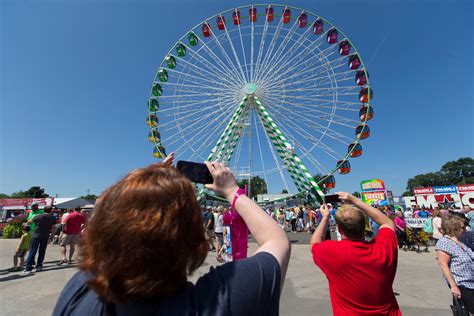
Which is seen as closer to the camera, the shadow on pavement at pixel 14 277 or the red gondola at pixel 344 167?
the shadow on pavement at pixel 14 277

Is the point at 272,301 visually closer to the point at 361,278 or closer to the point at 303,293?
the point at 361,278

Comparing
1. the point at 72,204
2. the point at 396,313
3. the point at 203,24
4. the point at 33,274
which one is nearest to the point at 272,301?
the point at 396,313

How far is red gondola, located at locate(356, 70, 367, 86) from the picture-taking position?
48.2ft

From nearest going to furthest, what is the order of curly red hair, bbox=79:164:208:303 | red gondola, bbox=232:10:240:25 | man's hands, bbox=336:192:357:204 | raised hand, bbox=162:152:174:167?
curly red hair, bbox=79:164:208:303 < raised hand, bbox=162:152:174:167 < man's hands, bbox=336:192:357:204 < red gondola, bbox=232:10:240:25

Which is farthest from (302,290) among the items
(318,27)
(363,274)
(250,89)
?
(318,27)

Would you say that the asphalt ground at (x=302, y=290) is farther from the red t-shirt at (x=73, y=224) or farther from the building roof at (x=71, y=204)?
the building roof at (x=71, y=204)

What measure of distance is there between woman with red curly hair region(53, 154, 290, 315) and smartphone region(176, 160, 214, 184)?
32 cm

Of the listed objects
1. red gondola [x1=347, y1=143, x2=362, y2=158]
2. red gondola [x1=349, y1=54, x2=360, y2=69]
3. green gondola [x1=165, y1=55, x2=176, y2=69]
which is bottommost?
red gondola [x1=347, y1=143, x2=362, y2=158]

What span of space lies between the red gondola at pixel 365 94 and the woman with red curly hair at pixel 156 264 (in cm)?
1571

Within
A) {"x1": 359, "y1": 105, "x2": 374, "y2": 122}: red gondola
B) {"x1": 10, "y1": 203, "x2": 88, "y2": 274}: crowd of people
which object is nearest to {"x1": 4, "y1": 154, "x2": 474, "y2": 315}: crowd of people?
{"x1": 10, "y1": 203, "x2": 88, "y2": 274}: crowd of people

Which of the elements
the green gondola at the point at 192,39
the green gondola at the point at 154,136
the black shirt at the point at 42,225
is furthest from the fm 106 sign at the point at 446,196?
the black shirt at the point at 42,225

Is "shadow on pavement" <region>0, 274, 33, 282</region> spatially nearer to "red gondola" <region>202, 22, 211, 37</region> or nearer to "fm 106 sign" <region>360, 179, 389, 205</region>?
"red gondola" <region>202, 22, 211, 37</region>

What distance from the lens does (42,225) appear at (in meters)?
7.20

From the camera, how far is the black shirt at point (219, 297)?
75 cm
